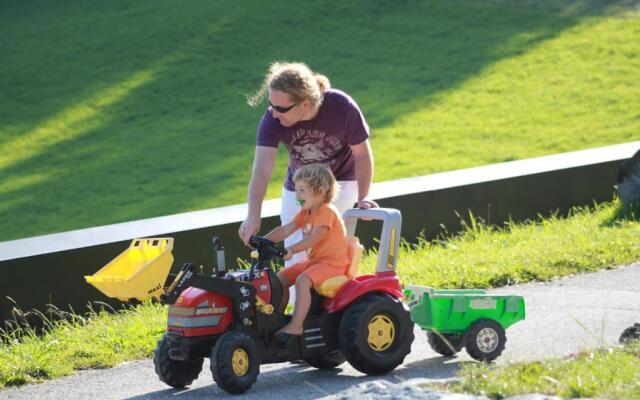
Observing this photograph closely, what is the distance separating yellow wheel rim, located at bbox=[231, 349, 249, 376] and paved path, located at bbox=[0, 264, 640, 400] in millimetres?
150

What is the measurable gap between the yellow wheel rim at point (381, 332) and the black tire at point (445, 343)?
365 mm

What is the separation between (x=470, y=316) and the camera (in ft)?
21.4

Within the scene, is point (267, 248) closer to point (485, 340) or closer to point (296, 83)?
point (296, 83)

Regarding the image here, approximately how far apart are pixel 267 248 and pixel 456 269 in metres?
3.30

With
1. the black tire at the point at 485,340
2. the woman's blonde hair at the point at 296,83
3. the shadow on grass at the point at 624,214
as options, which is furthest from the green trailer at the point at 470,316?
the shadow on grass at the point at 624,214

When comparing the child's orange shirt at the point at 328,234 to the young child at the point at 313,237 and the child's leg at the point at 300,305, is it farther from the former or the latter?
the child's leg at the point at 300,305

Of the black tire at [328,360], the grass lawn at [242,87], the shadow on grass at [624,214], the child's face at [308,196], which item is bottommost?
the black tire at [328,360]

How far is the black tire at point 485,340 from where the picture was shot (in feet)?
21.3

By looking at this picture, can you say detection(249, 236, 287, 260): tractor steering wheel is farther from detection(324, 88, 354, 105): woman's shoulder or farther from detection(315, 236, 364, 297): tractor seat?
detection(324, 88, 354, 105): woman's shoulder

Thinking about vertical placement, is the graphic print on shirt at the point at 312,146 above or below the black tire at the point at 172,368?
above

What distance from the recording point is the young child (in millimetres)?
6219

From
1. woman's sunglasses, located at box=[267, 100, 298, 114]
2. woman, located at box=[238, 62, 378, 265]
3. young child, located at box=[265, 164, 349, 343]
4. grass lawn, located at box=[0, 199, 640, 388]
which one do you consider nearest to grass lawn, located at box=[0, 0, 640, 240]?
grass lawn, located at box=[0, 199, 640, 388]

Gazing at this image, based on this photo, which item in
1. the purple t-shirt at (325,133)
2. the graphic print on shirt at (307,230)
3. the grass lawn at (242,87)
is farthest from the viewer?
the grass lawn at (242,87)

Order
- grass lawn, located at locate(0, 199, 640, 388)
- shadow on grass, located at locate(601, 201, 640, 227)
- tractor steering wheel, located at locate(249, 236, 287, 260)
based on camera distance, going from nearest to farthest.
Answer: tractor steering wheel, located at locate(249, 236, 287, 260) → grass lawn, located at locate(0, 199, 640, 388) → shadow on grass, located at locate(601, 201, 640, 227)
